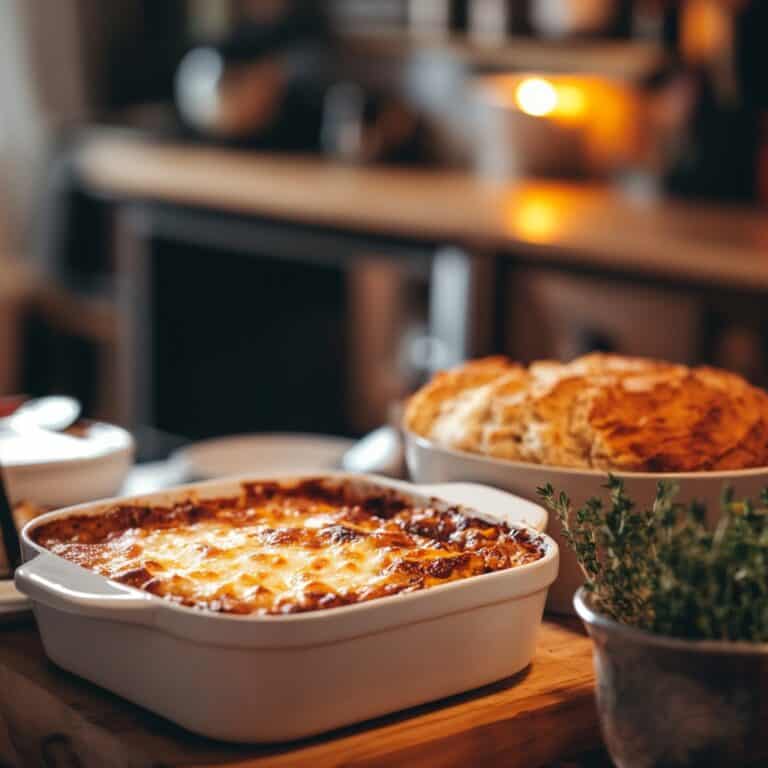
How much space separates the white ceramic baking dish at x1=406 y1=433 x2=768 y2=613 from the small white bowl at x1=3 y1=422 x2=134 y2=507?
0.97 ft

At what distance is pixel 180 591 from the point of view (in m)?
0.89

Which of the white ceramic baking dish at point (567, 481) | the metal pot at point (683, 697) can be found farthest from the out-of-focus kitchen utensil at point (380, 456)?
the metal pot at point (683, 697)

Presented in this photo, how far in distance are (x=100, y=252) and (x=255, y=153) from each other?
0.59 m

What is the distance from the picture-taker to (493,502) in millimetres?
1095

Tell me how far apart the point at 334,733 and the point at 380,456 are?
576 millimetres

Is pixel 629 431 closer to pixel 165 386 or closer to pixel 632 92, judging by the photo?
pixel 632 92

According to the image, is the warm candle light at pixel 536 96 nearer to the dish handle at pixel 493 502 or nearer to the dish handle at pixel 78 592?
the dish handle at pixel 493 502

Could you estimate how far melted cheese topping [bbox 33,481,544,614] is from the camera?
0.89 meters

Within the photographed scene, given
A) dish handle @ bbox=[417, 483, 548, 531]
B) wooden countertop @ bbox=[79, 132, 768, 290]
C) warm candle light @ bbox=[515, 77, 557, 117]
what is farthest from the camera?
warm candle light @ bbox=[515, 77, 557, 117]

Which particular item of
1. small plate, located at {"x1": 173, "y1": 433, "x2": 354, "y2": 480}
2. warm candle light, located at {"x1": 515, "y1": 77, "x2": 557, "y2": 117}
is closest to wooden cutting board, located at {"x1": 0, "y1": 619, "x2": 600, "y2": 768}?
small plate, located at {"x1": 173, "y1": 433, "x2": 354, "y2": 480}

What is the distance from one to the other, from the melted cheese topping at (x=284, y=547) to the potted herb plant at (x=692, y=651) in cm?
16

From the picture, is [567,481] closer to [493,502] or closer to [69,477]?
[493,502]

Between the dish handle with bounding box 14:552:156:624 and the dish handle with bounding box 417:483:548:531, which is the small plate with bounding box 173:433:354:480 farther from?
the dish handle with bounding box 14:552:156:624

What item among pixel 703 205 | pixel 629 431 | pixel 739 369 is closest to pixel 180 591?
pixel 629 431
